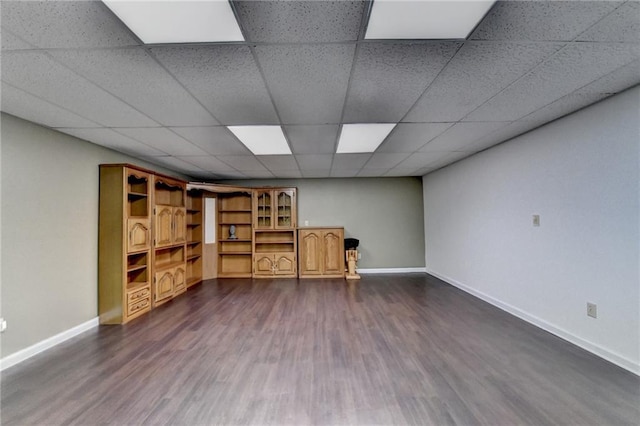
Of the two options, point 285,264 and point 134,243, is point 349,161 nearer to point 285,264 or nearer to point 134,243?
point 285,264

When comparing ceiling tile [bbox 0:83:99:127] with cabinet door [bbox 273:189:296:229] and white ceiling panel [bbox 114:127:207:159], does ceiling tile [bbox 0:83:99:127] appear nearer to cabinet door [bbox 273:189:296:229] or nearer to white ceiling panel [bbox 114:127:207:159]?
white ceiling panel [bbox 114:127:207:159]

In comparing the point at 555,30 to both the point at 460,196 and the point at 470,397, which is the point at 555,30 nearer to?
the point at 470,397

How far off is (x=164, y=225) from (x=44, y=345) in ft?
6.35

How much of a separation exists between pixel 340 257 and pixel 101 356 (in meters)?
4.16

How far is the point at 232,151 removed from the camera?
370cm

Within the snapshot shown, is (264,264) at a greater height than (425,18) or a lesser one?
lesser

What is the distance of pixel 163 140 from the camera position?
318 centimetres

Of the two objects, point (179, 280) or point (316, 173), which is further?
point (316, 173)

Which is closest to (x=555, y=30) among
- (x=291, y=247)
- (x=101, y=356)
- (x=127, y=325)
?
(x=101, y=356)

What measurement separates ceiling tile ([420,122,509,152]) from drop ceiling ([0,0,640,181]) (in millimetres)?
34

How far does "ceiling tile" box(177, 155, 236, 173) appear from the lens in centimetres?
405

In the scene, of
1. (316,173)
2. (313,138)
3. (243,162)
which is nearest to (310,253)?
(316,173)

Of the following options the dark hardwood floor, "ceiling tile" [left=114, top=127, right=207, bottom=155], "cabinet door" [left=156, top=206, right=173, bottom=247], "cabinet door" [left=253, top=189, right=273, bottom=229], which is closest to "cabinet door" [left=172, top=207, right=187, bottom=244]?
"cabinet door" [left=156, top=206, right=173, bottom=247]

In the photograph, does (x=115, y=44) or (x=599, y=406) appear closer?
(x=115, y=44)
